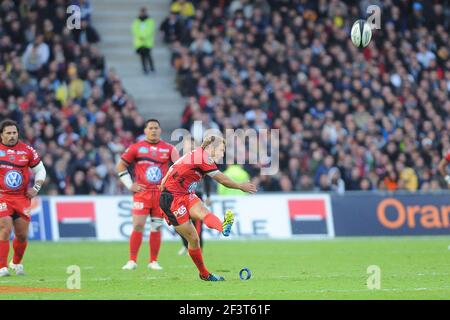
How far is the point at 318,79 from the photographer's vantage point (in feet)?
109

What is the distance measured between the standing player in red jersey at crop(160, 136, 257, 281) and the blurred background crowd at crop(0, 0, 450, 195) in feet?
42.8

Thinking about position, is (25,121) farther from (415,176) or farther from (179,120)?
(415,176)

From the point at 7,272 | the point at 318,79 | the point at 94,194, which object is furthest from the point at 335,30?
the point at 7,272

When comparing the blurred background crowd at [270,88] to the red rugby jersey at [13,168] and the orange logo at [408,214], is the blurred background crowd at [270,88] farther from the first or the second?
the red rugby jersey at [13,168]

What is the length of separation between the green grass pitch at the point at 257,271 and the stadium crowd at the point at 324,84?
170 inches

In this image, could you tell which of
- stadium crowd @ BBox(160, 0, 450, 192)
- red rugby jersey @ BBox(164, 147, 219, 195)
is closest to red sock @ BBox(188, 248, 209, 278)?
red rugby jersey @ BBox(164, 147, 219, 195)

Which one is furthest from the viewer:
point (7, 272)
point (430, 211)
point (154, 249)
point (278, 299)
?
point (430, 211)

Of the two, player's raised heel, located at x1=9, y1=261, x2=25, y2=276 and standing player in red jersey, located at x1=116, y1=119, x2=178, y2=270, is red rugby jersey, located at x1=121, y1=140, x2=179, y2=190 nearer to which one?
standing player in red jersey, located at x1=116, y1=119, x2=178, y2=270

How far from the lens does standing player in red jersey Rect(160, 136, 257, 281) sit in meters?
15.6

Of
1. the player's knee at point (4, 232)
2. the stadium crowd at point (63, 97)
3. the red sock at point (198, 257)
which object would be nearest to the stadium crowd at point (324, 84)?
the stadium crowd at point (63, 97)

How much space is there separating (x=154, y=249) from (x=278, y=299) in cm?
574

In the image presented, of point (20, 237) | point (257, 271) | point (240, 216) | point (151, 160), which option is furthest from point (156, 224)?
point (240, 216)

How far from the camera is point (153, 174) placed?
19.1 metres

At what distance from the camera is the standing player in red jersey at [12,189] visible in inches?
669
